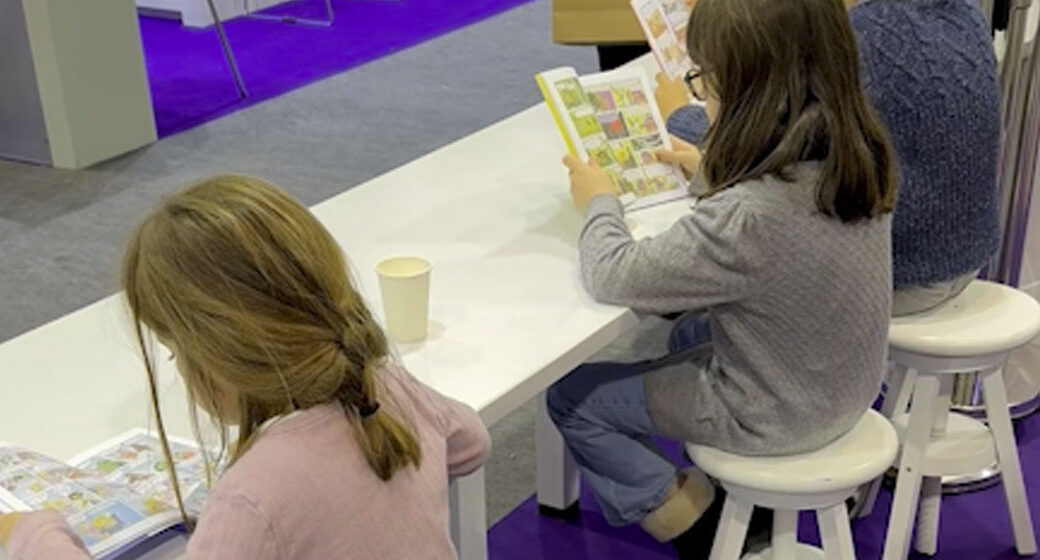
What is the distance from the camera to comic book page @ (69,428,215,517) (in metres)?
1.37

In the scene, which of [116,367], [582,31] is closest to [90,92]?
[582,31]

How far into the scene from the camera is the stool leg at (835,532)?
1.85 metres

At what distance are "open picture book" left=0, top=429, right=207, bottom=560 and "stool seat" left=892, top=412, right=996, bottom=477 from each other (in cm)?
126

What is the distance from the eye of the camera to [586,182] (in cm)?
195

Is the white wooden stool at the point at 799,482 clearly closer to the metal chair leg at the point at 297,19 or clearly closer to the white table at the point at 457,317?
the white table at the point at 457,317

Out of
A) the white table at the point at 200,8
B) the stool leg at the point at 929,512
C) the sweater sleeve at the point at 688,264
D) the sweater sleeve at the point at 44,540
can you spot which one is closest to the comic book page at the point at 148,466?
the sweater sleeve at the point at 44,540

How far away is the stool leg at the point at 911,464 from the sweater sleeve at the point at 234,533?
1288mm

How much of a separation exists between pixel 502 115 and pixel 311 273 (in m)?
3.61

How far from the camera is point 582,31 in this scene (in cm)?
282

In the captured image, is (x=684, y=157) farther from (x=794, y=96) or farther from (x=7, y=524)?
(x=7, y=524)

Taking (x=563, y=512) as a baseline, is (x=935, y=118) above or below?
above

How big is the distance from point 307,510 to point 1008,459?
1.45 meters

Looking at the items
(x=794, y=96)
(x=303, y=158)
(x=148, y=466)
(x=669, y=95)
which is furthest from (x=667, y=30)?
(x=303, y=158)

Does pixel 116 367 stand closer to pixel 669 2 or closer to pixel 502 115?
pixel 669 2
